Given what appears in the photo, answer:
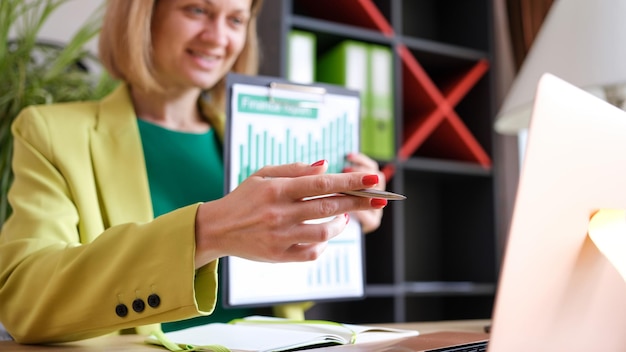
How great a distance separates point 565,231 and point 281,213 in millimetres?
281

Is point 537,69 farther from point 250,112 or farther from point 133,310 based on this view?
point 133,310

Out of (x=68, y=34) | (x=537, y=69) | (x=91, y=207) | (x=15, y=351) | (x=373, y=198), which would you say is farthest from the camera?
(x=68, y=34)

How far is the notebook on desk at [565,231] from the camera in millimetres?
486

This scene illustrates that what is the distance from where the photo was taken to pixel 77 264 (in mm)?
820

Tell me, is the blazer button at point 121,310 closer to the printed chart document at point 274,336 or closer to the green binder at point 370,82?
the printed chart document at point 274,336

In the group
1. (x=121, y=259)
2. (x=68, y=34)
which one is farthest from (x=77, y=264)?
(x=68, y=34)

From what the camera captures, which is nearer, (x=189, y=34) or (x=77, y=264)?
(x=77, y=264)

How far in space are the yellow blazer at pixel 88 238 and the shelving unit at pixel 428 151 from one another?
814 mm

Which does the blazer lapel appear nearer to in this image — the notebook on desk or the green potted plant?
the green potted plant

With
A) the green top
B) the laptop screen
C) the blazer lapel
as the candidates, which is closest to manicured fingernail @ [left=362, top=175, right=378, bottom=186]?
the laptop screen

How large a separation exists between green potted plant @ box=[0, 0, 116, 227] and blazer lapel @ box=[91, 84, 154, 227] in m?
0.45

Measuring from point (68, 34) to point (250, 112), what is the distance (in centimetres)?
107

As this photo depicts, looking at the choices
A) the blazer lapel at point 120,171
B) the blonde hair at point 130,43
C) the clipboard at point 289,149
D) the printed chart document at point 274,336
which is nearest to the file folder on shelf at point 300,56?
the blonde hair at point 130,43

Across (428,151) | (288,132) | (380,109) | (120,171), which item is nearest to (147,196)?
(120,171)
